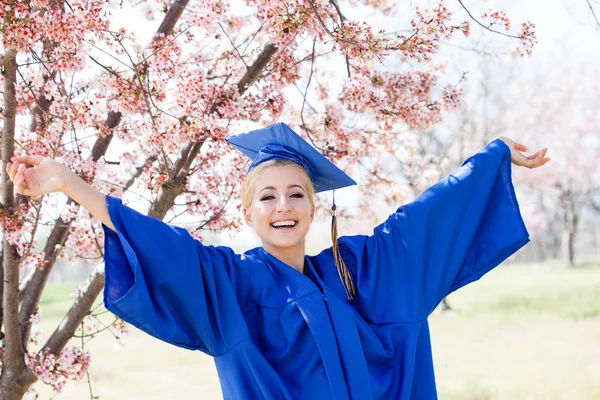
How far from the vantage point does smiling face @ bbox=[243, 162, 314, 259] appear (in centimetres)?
206

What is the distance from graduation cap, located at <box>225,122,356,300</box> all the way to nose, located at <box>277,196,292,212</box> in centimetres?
13

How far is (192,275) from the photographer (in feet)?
5.96

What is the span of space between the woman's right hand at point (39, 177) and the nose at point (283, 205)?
0.61m

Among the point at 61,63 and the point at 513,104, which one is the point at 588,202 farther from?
the point at 61,63

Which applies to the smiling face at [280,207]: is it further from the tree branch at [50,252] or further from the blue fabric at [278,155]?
the tree branch at [50,252]

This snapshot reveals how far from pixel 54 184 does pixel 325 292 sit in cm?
79

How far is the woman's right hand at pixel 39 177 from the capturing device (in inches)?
69.3

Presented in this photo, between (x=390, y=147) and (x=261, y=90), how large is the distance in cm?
173

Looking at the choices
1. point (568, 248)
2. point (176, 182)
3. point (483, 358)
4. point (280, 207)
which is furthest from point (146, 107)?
point (568, 248)

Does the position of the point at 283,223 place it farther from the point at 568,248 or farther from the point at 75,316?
the point at 568,248

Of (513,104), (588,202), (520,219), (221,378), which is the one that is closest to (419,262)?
(520,219)

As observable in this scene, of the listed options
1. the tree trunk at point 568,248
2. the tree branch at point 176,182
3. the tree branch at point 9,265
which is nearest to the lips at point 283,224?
the tree branch at point 176,182

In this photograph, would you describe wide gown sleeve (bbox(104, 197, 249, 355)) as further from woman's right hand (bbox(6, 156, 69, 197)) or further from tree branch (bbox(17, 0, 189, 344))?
tree branch (bbox(17, 0, 189, 344))

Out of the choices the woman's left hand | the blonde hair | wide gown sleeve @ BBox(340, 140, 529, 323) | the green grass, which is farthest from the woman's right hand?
the green grass
